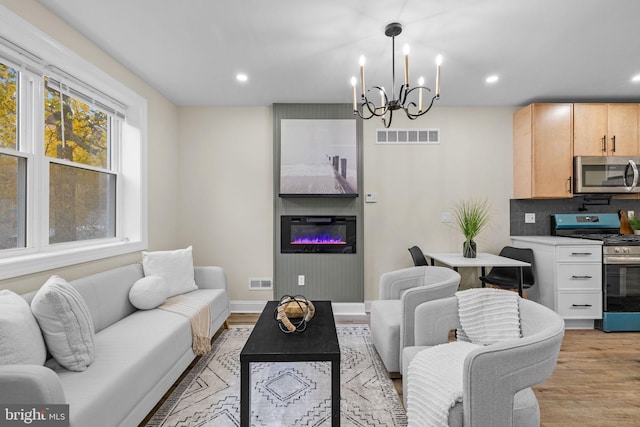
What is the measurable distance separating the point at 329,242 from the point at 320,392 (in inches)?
72.8

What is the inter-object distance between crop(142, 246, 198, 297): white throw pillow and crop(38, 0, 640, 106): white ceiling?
5.76ft

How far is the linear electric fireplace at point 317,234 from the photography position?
12.0 feet

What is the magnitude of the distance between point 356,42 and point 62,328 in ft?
8.58

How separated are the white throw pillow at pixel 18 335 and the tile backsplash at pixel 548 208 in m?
4.46

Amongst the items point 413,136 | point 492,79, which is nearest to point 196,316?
point 413,136

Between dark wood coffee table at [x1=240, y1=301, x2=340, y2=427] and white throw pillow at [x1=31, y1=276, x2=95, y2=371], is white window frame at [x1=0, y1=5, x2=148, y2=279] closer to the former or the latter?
white throw pillow at [x1=31, y1=276, x2=95, y2=371]

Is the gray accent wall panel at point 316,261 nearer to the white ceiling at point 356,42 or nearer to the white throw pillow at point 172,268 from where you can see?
the white ceiling at point 356,42

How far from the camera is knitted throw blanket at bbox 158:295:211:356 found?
7.50 feet

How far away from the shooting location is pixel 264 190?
3752 mm

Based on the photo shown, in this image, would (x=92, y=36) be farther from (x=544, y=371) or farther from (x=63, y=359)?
(x=544, y=371)

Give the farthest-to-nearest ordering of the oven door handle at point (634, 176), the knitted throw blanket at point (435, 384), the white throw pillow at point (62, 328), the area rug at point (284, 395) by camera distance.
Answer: the oven door handle at point (634, 176)
the area rug at point (284, 395)
the white throw pillow at point (62, 328)
the knitted throw blanket at point (435, 384)

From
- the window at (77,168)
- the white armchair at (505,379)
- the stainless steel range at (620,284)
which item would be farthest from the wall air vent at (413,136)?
the window at (77,168)

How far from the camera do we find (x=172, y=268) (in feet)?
9.16

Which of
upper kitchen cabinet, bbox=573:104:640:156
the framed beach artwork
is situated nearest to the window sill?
the framed beach artwork
